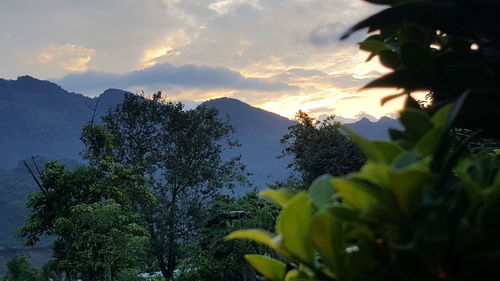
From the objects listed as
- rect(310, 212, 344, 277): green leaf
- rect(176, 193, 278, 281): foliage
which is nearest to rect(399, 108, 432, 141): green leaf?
rect(310, 212, 344, 277): green leaf

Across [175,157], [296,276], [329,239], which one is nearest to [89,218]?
[296,276]

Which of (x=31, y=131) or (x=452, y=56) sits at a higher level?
(x=31, y=131)

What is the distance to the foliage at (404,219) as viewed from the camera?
2.18ft

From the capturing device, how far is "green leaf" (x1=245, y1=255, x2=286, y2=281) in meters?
0.92

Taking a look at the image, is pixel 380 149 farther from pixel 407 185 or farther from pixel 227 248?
pixel 227 248

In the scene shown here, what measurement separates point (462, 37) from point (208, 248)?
2150 centimetres

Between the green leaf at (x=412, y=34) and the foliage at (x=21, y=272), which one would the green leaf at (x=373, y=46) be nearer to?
the green leaf at (x=412, y=34)

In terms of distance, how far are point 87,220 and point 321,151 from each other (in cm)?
1603

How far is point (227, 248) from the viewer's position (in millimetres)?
19922

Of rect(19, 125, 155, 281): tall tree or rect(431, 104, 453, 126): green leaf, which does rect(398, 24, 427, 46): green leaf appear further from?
rect(19, 125, 155, 281): tall tree

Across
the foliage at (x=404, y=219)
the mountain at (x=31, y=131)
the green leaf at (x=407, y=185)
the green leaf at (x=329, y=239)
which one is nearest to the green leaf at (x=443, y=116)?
the foliage at (x=404, y=219)

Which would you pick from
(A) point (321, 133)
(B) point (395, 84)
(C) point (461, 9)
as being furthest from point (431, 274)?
(A) point (321, 133)

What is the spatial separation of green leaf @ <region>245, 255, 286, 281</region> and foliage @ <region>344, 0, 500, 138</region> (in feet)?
1.33

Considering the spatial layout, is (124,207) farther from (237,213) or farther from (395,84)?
(395,84)
